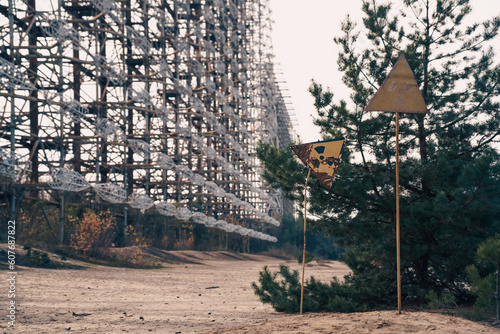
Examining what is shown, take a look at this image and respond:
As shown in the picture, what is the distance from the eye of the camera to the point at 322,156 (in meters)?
9.91

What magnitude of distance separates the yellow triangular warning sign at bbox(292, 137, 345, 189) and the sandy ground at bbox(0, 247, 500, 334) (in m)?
2.33

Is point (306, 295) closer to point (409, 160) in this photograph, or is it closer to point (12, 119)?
point (409, 160)

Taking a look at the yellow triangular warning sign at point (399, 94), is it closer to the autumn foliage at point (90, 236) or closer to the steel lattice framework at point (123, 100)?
the steel lattice framework at point (123, 100)

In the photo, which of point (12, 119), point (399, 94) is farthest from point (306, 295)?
point (12, 119)

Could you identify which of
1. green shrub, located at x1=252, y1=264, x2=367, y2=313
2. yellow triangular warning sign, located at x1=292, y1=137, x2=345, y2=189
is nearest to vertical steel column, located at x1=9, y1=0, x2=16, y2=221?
green shrub, located at x1=252, y1=264, x2=367, y2=313

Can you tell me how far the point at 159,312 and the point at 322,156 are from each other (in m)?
4.75

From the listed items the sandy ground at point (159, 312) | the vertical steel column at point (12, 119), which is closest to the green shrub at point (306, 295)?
the sandy ground at point (159, 312)

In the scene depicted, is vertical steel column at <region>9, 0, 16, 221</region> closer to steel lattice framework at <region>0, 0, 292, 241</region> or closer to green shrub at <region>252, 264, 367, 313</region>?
steel lattice framework at <region>0, 0, 292, 241</region>

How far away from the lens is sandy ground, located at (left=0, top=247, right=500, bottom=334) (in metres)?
7.85

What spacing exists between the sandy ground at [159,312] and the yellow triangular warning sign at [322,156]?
91.6 inches

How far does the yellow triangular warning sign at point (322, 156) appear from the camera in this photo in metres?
9.84

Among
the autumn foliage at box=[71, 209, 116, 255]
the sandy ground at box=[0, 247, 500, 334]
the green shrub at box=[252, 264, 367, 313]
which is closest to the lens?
the sandy ground at box=[0, 247, 500, 334]

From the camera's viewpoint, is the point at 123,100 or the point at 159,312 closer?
the point at 159,312

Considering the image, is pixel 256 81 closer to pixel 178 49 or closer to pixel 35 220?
pixel 178 49
